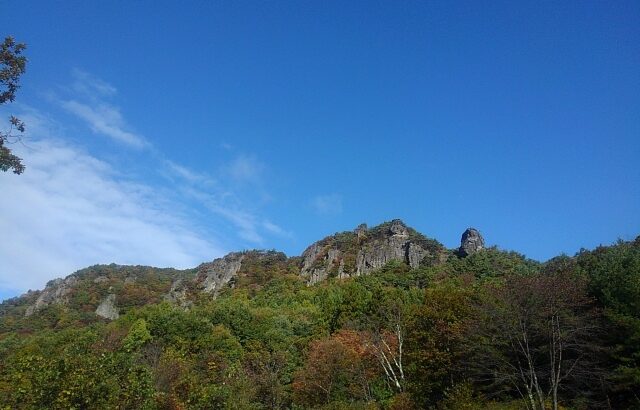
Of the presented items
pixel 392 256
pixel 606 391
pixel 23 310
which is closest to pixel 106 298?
pixel 23 310

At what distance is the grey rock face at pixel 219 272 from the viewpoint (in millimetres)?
108500

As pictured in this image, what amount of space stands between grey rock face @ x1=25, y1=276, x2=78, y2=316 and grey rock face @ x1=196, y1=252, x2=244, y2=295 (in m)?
29.6

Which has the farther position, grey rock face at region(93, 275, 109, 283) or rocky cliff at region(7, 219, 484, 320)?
grey rock face at region(93, 275, 109, 283)

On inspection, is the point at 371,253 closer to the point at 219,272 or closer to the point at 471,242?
the point at 471,242

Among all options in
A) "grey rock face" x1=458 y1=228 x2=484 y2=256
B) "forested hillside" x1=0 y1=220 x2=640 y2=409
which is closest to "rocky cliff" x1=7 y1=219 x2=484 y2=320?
"grey rock face" x1=458 y1=228 x2=484 y2=256

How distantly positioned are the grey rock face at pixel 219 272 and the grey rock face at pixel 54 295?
2959 cm

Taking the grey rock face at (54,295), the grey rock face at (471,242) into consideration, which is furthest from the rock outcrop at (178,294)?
the grey rock face at (471,242)

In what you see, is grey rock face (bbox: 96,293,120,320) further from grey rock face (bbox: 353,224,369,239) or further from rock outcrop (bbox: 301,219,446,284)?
grey rock face (bbox: 353,224,369,239)

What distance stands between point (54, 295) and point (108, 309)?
25130 mm

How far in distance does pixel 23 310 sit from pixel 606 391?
11729 cm

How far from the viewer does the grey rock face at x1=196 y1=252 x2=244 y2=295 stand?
108 metres

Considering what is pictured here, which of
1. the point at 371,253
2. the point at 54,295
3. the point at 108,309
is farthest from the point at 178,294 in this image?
the point at 371,253

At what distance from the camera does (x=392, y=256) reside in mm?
98750

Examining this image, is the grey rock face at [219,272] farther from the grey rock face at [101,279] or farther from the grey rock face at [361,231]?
the grey rock face at [361,231]
